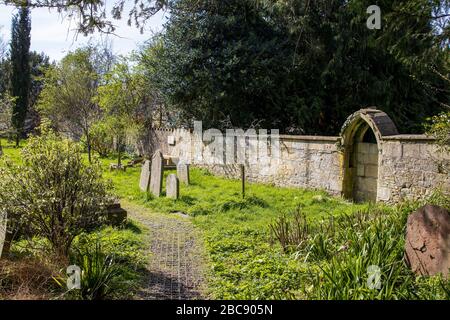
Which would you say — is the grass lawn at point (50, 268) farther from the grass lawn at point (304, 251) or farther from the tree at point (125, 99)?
the tree at point (125, 99)

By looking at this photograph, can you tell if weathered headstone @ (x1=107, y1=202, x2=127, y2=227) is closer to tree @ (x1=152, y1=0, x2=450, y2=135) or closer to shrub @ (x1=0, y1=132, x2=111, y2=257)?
shrub @ (x1=0, y1=132, x2=111, y2=257)

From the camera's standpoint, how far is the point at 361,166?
1195cm

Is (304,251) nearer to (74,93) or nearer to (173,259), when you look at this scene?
(173,259)

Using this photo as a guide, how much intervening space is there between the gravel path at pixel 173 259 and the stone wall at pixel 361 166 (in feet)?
15.8

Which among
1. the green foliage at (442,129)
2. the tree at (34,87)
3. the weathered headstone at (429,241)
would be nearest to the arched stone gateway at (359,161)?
the green foliage at (442,129)

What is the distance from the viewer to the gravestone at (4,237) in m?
5.66

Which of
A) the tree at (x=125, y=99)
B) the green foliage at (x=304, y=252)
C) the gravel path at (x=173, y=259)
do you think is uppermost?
the tree at (x=125, y=99)

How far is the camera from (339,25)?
1664cm

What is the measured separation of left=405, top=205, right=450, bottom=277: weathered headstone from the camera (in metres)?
5.23
